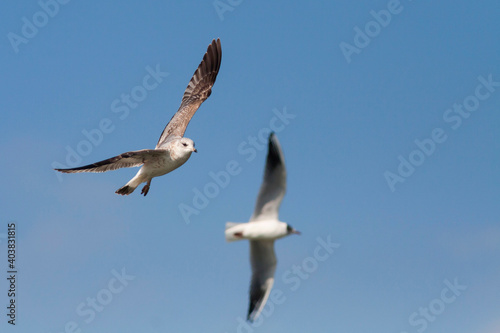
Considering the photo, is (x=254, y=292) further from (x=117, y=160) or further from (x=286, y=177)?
(x=117, y=160)

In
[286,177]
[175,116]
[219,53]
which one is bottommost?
[286,177]

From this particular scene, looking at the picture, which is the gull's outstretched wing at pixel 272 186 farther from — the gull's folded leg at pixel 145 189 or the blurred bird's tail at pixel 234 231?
the gull's folded leg at pixel 145 189

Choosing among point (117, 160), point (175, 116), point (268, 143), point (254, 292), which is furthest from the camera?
point (175, 116)

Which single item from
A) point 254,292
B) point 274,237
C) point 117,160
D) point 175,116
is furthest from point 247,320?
point 175,116

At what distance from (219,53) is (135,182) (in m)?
6.54

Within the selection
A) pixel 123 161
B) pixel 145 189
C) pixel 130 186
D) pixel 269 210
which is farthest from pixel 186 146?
pixel 269 210

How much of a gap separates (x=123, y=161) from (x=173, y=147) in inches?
54.4

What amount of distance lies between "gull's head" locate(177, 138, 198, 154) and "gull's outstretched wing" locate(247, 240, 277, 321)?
534 cm

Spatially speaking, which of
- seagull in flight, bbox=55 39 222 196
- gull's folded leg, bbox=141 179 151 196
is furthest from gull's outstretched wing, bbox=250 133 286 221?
gull's folded leg, bbox=141 179 151 196

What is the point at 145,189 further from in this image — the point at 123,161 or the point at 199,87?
the point at 199,87

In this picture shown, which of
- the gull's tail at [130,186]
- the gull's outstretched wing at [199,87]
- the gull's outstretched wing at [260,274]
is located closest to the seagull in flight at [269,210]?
the gull's outstretched wing at [260,274]

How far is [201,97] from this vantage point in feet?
74.6

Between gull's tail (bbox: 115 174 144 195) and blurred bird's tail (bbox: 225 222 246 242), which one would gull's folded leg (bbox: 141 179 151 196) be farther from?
blurred bird's tail (bbox: 225 222 246 242)

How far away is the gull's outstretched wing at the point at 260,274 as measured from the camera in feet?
43.2
